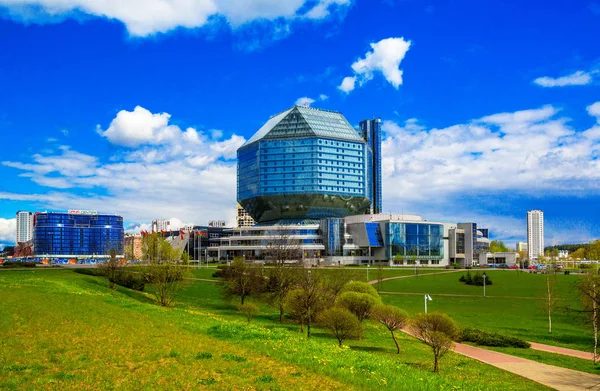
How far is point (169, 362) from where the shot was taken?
1689 cm

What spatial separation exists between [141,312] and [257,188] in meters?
156

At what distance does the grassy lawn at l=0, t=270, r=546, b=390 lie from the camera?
48.1 feet

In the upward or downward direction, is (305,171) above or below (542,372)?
above

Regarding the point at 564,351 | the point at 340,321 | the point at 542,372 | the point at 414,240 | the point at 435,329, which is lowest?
the point at 564,351

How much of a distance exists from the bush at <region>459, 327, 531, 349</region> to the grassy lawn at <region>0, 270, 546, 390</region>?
31.5 ft

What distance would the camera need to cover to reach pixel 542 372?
28375 mm

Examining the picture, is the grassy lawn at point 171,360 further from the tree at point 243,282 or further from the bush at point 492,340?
the tree at point 243,282

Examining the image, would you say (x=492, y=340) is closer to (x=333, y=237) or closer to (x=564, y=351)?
(x=564, y=351)

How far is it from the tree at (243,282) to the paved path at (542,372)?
85.2 feet

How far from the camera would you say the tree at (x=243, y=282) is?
5578cm

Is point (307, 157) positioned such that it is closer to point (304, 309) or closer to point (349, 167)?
point (349, 167)

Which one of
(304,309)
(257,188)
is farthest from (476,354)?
(257,188)

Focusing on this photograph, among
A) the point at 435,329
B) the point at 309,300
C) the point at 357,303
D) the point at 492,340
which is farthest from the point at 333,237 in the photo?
the point at 435,329

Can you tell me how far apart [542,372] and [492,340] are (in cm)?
1047
